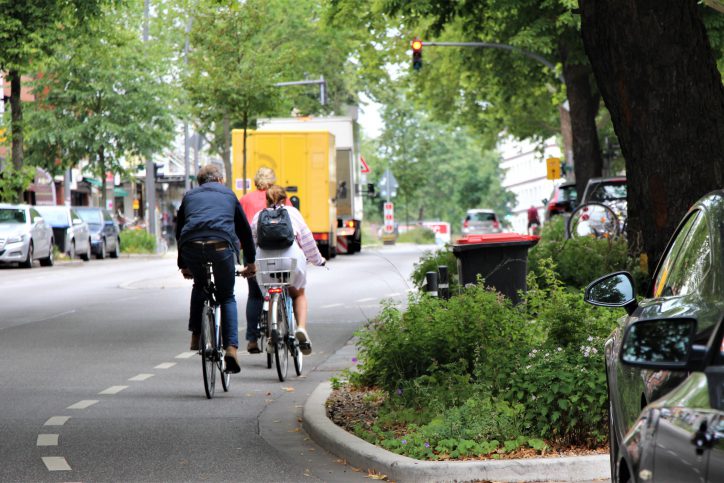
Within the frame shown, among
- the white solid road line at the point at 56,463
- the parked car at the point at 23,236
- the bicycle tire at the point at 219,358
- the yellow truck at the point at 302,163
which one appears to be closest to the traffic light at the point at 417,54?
the yellow truck at the point at 302,163

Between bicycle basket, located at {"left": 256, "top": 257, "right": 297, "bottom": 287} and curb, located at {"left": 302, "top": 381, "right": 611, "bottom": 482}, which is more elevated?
bicycle basket, located at {"left": 256, "top": 257, "right": 297, "bottom": 287}

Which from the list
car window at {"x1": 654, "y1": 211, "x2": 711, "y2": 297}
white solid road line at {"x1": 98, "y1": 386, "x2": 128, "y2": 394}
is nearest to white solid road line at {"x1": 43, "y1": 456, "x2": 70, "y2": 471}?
white solid road line at {"x1": 98, "y1": 386, "x2": 128, "y2": 394}

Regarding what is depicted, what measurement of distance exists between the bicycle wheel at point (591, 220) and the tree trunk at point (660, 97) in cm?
921

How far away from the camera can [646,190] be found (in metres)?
12.8

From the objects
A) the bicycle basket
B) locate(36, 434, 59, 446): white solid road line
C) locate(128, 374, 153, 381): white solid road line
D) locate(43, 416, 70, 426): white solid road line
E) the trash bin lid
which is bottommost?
locate(128, 374, 153, 381): white solid road line

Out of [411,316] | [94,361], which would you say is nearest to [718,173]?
[411,316]

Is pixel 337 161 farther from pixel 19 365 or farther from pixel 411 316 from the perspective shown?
pixel 411 316

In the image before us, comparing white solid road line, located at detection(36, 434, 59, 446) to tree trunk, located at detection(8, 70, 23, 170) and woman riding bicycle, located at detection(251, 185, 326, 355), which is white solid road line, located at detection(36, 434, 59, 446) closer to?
woman riding bicycle, located at detection(251, 185, 326, 355)

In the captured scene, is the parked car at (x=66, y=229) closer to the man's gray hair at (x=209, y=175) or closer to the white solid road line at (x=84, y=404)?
the man's gray hair at (x=209, y=175)

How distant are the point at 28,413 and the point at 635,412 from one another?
676 cm

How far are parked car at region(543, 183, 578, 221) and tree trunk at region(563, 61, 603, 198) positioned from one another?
2.90 feet

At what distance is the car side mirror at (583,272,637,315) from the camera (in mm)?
5352

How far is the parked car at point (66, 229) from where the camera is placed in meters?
44.8

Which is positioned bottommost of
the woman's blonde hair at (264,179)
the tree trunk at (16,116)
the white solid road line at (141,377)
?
the white solid road line at (141,377)
